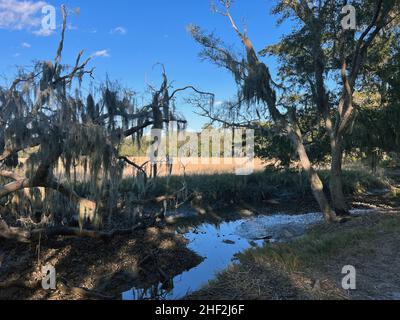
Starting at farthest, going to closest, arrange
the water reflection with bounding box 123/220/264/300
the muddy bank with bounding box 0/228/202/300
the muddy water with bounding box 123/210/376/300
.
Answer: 1. the muddy water with bounding box 123/210/376/300
2. the water reflection with bounding box 123/220/264/300
3. the muddy bank with bounding box 0/228/202/300

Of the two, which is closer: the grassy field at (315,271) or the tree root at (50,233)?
the grassy field at (315,271)

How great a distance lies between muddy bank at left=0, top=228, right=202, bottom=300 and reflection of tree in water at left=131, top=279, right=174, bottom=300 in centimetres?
17

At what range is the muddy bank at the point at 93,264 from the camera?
7375 millimetres

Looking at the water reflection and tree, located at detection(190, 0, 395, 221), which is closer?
the water reflection

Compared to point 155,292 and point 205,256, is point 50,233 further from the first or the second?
point 205,256

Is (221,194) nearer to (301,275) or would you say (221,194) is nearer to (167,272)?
(167,272)

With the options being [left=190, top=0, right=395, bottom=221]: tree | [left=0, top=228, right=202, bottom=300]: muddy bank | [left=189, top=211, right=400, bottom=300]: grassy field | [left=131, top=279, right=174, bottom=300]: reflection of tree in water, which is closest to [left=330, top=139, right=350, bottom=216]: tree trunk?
[left=190, top=0, right=395, bottom=221]: tree

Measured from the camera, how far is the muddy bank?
24.2 ft

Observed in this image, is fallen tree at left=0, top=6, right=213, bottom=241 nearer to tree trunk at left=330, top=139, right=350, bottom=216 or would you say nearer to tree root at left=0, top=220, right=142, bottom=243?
tree root at left=0, top=220, right=142, bottom=243

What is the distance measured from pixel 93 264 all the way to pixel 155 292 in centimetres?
205

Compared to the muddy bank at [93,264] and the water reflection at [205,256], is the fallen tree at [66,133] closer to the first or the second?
the muddy bank at [93,264]

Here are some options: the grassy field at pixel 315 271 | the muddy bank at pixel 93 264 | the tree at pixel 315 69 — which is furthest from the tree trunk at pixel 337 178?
the muddy bank at pixel 93 264

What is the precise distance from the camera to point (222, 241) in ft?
40.4

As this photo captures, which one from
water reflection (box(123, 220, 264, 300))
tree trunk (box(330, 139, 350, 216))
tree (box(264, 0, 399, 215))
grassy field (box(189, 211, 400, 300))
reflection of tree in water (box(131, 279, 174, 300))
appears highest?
tree (box(264, 0, 399, 215))
